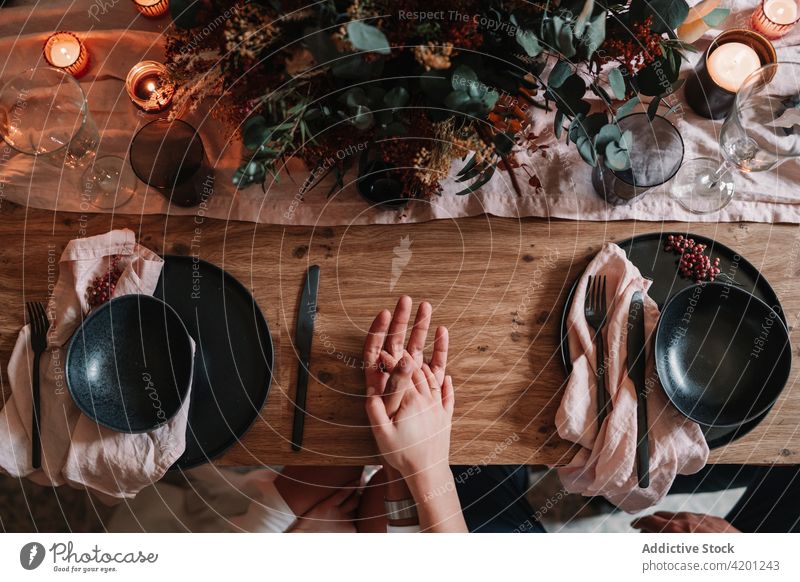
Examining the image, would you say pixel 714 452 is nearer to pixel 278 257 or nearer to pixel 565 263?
pixel 565 263

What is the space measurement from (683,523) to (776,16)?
0.72 m

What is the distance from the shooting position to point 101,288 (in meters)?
0.64

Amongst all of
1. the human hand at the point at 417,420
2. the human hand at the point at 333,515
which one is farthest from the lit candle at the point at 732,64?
the human hand at the point at 333,515

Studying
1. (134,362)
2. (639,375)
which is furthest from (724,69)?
(134,362)

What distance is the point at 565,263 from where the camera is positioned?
2.20 feet

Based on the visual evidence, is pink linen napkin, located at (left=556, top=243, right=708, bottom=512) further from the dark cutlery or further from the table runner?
the dark cutlery

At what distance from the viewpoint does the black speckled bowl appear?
604mm

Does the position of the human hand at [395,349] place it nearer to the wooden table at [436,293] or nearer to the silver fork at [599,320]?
the wooden table at [436,293]

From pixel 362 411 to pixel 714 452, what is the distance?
388 mm

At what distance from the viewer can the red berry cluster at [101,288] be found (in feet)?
2.10

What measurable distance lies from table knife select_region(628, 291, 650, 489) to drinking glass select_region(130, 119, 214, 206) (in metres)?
0.52

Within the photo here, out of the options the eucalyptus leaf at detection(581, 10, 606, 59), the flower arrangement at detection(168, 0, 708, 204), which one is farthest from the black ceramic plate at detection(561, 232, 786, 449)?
the eucalyptus leaf at detection(581, 10, 606, 59)

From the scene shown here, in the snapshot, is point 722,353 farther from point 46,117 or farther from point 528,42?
point 46,117
